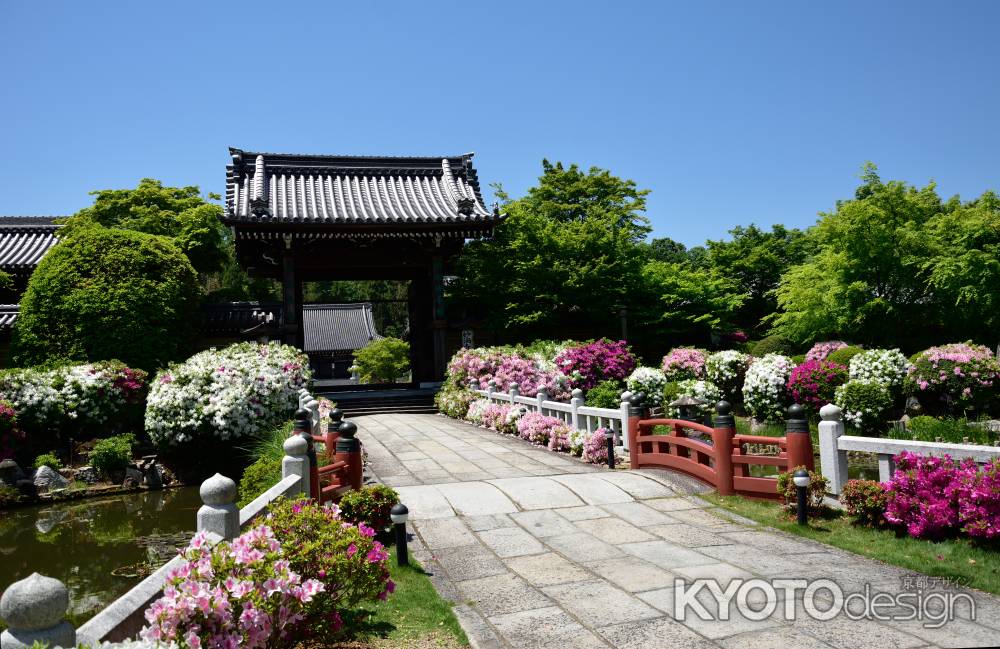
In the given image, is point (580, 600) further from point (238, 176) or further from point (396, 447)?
point (238, 176)

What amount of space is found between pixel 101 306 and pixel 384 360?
822 inches

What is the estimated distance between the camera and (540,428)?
1333 cm

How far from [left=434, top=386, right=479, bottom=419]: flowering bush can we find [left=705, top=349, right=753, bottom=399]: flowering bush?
20.3 ft

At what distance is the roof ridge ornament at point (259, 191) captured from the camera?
59.4 ft

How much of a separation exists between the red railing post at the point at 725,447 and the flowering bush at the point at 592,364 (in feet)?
28.9

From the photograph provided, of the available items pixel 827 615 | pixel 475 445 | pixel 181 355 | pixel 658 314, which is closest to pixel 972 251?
pixel 658 314

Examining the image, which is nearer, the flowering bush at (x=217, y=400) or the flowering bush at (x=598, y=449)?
the flowering bush at (x=598, y=449)

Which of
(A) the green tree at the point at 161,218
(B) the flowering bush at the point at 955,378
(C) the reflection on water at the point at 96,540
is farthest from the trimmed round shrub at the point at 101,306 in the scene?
(B) the flowering bush at the point at 955,378

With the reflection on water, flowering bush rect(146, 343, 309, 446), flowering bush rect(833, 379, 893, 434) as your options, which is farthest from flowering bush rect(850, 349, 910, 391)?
the reflection on water

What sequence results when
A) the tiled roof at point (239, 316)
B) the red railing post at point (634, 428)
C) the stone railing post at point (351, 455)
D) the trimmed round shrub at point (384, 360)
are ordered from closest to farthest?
the stone railing post at point (351, 455) → the red railing post at point (634, 428) → the tiled roof at point (239, 316) → the trimmed round shrub at point (384, 360)

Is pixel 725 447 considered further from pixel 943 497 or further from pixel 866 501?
pixel 943 497

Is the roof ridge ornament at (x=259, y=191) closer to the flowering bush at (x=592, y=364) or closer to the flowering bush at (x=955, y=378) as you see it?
the flowering bush at (x=592, y=364)

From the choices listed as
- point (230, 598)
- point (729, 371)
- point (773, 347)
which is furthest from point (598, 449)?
point (773, 347)

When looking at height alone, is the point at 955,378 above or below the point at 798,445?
above
